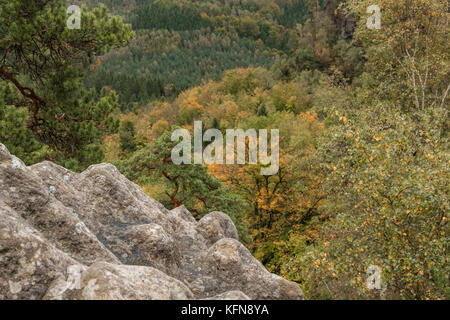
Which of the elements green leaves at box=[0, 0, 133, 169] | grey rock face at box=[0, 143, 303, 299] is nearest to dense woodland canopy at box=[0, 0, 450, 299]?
green leaves at box=[0, 0, 133, 169]

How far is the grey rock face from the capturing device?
4.60m

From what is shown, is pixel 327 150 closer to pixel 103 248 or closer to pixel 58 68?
pixel 58 68

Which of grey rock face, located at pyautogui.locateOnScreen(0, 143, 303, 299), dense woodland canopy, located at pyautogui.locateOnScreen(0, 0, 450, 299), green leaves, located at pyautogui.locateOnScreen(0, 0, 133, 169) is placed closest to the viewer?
grey rock face, located at pyautogui.locateOnScreen(0, 143, 303, 299)

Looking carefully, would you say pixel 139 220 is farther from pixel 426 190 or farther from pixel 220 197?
pixel 220 197

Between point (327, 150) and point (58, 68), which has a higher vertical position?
point (58, 68)

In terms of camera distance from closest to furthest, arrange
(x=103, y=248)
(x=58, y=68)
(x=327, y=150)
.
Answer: (x=103, y=248) → (x=58, y=68) → (x=327, y=150)

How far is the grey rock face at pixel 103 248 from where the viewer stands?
460 cm

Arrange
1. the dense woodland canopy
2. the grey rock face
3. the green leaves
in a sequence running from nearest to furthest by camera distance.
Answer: the grey rock face, the dense woodland canopy, the green leaves

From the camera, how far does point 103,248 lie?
6102 millimetres

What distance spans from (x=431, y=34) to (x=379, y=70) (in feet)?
12.5

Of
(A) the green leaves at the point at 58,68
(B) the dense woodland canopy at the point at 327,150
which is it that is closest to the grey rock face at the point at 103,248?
(B) the dense woodland canopy at the point at 327,150

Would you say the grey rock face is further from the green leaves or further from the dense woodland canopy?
the green leaves

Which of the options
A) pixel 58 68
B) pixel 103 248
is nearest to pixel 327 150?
pixel 58 68

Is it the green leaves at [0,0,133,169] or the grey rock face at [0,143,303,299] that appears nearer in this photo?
the grey rock face at [0,143,303,299]
